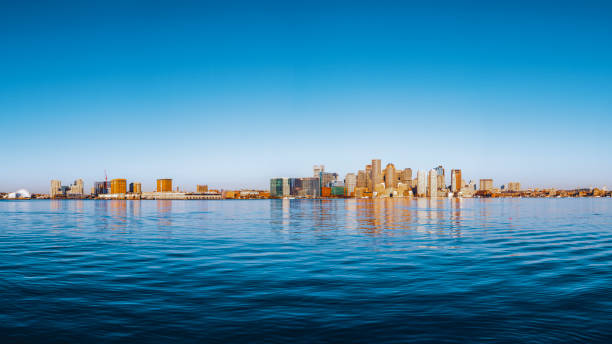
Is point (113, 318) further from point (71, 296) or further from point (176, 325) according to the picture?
point (71, 296)

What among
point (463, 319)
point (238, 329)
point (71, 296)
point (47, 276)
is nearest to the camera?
point (238, 329)

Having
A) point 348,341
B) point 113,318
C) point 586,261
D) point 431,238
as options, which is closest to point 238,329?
point 348,341

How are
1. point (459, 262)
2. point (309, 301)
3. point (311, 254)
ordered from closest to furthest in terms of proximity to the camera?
point (309, 301)
point (459, 262)
point (311, 254)

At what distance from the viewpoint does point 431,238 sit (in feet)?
126

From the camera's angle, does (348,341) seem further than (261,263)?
No

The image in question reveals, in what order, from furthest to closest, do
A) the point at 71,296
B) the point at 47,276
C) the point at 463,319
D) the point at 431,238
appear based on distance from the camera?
the point at 431,238
the point at 47,276
the point at 71,296
the point at 463,319

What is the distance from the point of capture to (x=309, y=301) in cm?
1591

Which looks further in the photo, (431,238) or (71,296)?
(431,238)

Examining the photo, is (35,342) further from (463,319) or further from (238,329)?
(463,319)

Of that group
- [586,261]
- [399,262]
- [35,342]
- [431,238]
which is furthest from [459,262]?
[35,342]

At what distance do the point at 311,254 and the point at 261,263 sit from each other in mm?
4707

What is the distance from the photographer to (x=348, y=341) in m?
11.8

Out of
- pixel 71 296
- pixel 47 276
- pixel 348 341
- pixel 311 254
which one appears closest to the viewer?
pixel 348 341

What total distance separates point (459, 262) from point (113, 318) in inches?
737
